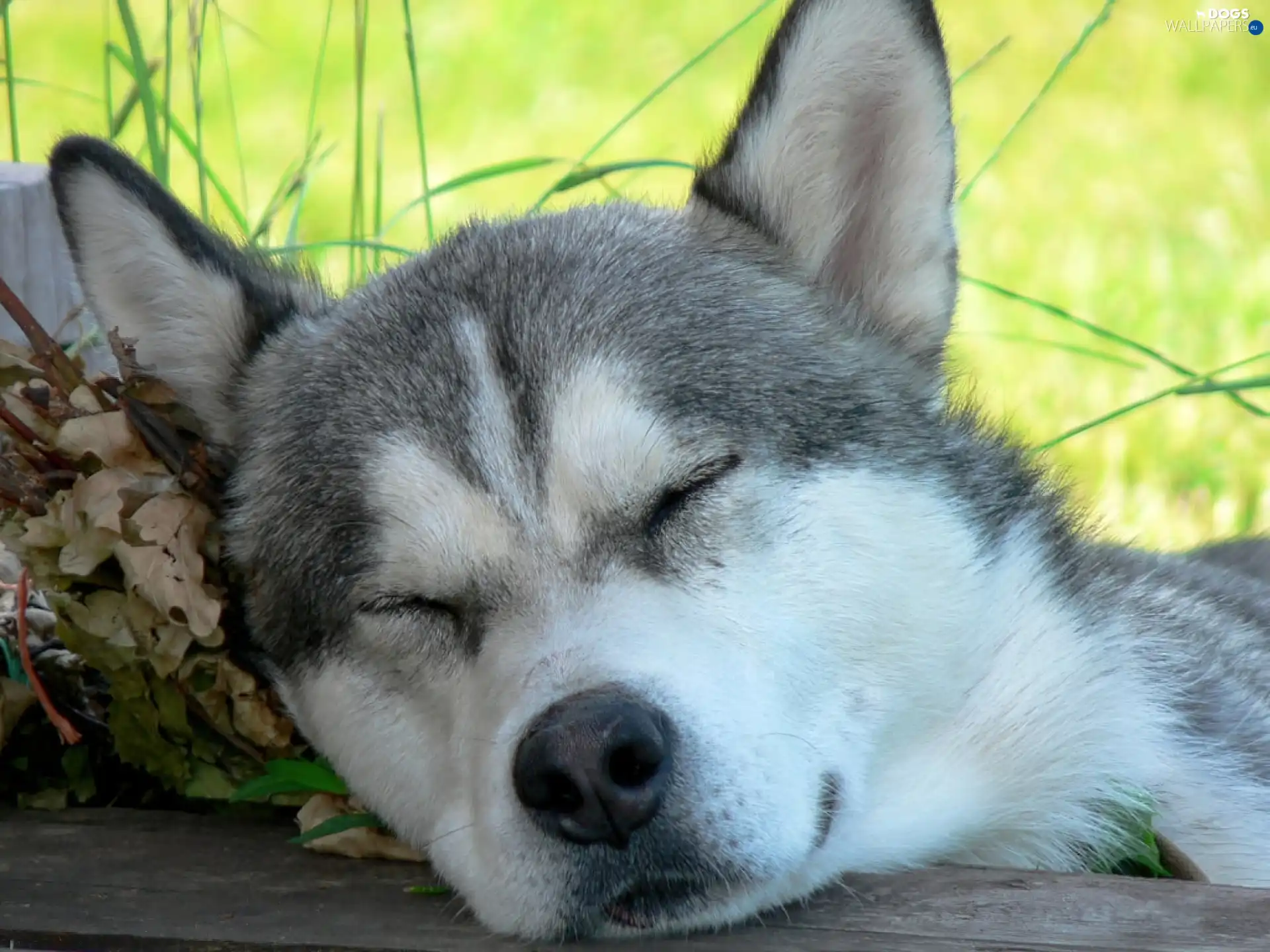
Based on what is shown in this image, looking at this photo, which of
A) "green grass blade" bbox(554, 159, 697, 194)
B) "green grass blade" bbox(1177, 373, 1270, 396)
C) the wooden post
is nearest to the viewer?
"green grass blade" bbox(1177, 373, 1270, 396)

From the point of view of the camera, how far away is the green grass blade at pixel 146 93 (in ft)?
13.1

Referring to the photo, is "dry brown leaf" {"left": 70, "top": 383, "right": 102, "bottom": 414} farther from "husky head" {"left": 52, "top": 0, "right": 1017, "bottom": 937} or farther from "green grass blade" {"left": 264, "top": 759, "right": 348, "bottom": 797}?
"green grass blade" {"left": 264, "top": 759, "right": 348, "bottom": 797}

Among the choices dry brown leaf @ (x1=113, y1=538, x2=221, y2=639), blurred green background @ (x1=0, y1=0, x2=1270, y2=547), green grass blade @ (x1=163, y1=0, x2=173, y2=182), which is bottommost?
dry brown leaf @ (x1=113, y1=538, x2=221, y2=639)

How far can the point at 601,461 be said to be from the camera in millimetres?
2666

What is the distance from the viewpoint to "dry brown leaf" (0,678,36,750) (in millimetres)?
3049

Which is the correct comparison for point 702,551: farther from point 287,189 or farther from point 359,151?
point 287,189

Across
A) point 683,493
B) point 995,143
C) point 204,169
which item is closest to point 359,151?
point 204,169

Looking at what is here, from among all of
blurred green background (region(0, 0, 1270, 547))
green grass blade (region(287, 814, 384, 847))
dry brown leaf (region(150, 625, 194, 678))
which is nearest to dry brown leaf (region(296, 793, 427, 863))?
green grass blade (region(287, 814, 384, 847))

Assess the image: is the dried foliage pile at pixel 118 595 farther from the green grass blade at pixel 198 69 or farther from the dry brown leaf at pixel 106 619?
the green grass blade at pixel 198 69

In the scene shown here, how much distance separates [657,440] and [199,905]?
3.65 feet

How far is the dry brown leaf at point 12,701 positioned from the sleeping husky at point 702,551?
501 millimetres

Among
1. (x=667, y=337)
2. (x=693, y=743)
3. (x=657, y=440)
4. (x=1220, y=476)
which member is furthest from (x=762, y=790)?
(x=1220, y=476)

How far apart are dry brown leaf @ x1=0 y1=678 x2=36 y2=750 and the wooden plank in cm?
37

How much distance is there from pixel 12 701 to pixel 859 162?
209 centimetres
